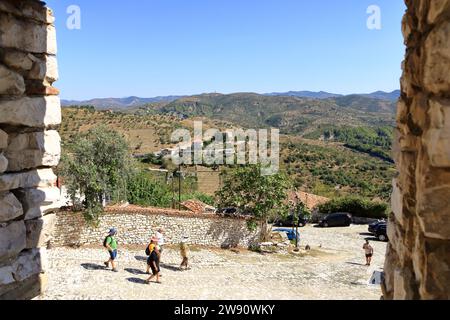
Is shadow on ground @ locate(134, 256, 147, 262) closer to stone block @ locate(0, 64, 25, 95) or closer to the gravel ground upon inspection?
the gravel ground

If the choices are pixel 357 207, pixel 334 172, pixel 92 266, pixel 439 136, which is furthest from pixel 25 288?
pixel 334 172

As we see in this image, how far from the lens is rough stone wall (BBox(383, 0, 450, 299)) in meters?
2.22

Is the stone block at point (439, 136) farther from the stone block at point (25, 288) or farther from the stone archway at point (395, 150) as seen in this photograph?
the stone block at point (25, 288)

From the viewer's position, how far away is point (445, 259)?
2.24 metres

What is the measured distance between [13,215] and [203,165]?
49.4 metres

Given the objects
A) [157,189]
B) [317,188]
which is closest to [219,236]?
[157,189]

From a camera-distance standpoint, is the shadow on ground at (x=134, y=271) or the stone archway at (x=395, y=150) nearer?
the stone archway at (x=395, y=150)

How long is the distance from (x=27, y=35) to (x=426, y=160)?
379 centimetres

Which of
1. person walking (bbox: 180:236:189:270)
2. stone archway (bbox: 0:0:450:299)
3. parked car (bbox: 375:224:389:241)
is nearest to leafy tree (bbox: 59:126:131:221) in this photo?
person walking (bbox: 180:236:189:270)

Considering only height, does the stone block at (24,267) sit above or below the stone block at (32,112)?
below

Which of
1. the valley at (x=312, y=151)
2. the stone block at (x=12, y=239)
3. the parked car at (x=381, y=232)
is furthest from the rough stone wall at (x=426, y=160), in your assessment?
the parked car at (x=381, y=232)

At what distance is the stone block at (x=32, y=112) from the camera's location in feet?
13.9

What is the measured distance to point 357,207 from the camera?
117 ft
